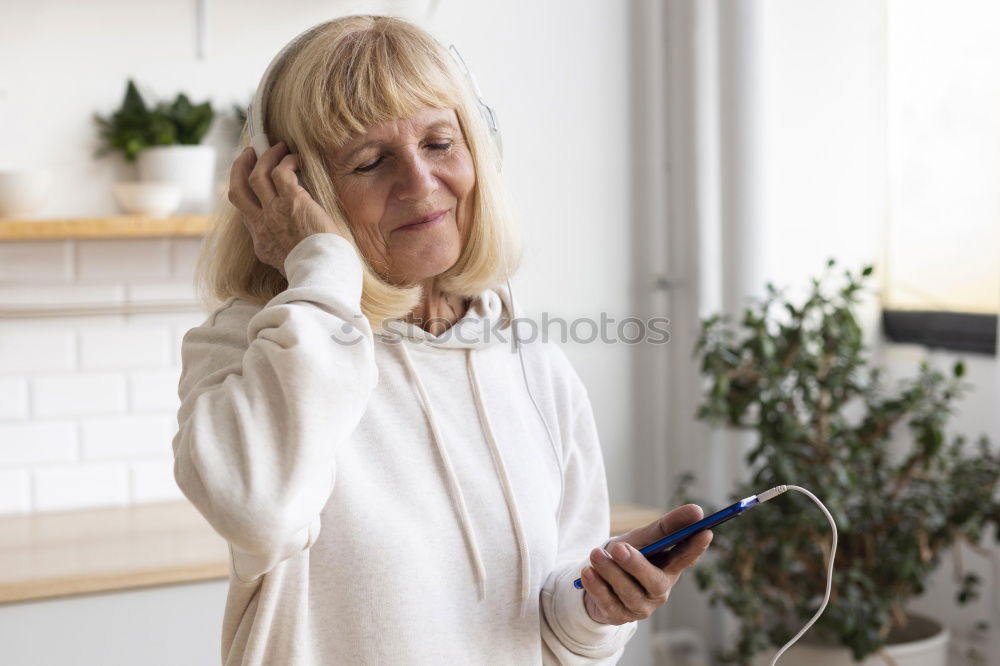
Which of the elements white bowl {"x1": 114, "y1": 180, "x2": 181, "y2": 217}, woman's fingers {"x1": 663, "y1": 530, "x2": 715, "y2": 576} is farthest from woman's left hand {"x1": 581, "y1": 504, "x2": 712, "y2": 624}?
white bowl {"x1": 114, "y1": 180, "x2": 181, "y2": 217}

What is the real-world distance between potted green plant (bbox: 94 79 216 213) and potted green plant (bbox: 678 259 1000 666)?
1133 millimetres

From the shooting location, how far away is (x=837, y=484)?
201 centimetres

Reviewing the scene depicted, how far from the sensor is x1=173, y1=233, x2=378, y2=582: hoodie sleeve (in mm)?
782

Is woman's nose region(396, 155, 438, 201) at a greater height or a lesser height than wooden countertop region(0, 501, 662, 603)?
greater

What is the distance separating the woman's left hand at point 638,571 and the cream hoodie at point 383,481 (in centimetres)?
5

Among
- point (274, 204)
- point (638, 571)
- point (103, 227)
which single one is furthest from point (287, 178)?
point (103, 227)

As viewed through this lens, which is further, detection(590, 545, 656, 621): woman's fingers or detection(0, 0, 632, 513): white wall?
detection(0, 0, 632, 513): white wall

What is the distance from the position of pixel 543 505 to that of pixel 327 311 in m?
0.33

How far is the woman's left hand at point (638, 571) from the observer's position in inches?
37.6

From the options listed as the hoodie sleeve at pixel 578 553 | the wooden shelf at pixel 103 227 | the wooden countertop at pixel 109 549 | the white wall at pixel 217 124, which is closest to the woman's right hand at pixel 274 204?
the hoodie sleeve at pixel 578 553

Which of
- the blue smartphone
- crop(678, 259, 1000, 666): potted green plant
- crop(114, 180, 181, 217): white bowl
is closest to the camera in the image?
the blue smartphone

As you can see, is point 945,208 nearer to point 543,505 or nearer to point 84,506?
point 543,505

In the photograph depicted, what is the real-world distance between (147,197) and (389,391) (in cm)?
134

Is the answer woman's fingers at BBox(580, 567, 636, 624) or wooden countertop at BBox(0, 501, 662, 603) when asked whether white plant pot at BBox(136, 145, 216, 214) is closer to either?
wooden countertop at BBox(0, 501, 662, 603)
